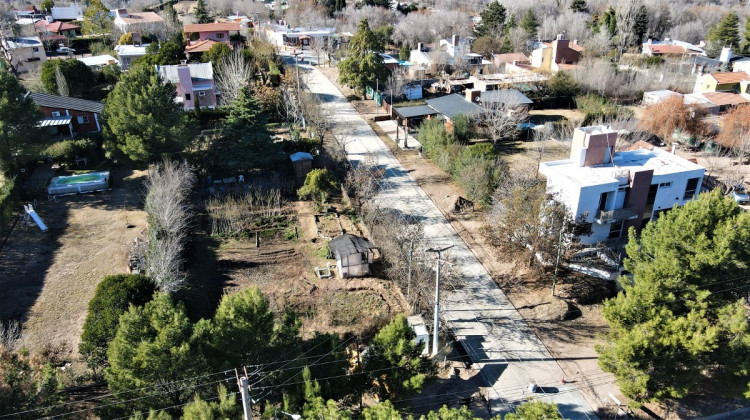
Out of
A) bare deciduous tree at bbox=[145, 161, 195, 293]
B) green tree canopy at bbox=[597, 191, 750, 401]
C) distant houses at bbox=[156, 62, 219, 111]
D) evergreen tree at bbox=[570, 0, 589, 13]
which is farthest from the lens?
evergreen tree at bbox=[570, 0, 589, 13]

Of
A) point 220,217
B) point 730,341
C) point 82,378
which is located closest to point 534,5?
point 220,217

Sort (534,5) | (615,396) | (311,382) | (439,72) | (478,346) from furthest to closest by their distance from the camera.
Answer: (534,5), (439,72), (478,346), (615,396), (311,382)

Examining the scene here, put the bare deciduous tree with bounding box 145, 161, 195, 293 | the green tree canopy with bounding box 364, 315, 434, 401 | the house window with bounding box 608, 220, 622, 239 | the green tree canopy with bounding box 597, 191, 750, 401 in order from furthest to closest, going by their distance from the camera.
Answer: the house window with bounding box 608, 220, 622, 239 → the bare deciduous tree with bounding box 145, 161, 195, 293 → the green tree canopy with bounding box 597, 191, 750, 401 → the green tree canopy with bounding box 364, 315, 434, 401

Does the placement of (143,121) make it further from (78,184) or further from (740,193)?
(740,193)

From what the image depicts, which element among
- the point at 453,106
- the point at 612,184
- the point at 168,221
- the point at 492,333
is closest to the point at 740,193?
the point at 612,184

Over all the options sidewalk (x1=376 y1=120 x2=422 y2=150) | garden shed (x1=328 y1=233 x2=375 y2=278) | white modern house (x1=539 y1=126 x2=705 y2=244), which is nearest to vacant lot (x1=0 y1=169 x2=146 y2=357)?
garden shed (x1=328 y1=233 x2=375 y2=278)

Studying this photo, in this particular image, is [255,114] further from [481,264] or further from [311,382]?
[311,382]

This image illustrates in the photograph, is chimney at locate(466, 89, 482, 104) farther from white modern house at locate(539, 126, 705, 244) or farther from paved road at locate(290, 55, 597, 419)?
white modern house at locate(539, 126, 705, 244)
